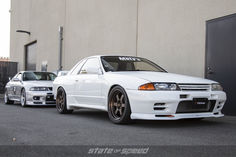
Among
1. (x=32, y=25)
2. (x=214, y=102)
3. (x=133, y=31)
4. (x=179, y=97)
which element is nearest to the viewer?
(x=179, y=97)

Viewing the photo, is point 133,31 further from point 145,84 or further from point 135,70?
point 145,84

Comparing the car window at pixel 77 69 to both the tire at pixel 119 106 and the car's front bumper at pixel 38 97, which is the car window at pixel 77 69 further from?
the car's front bumper at pixel 38 97

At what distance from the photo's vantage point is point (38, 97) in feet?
36.6

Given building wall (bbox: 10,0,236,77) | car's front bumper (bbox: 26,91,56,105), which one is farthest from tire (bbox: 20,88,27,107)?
building wall (bbox: 10,0,236,77)

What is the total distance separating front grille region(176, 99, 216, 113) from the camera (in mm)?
5793

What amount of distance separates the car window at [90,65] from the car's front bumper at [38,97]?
144 inches

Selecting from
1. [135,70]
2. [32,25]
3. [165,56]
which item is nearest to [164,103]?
[135,70]

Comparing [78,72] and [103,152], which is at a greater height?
[78,72]

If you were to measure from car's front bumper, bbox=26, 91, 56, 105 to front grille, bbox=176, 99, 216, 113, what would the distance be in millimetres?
6317

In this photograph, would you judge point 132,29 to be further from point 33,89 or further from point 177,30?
point 33,89

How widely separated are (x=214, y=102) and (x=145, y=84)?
131 centimetres

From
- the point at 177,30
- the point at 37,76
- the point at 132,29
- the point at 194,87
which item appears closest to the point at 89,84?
the point at 194,87

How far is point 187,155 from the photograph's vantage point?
12.4 feet

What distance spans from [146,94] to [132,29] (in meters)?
7.20
